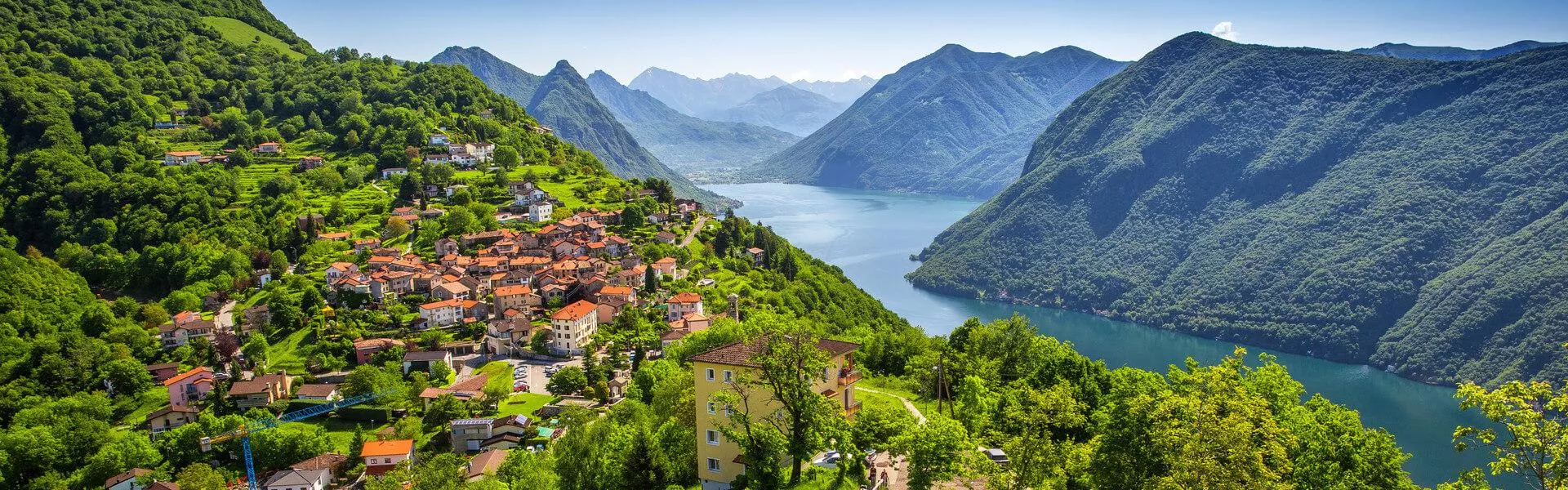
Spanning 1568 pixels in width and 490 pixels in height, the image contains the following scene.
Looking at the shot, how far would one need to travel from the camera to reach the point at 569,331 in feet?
154

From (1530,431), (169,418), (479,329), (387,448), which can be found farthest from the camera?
(479,329)

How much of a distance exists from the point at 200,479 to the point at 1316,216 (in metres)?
102

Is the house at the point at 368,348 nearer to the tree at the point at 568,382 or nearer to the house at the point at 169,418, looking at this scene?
the house at the point at 169,418

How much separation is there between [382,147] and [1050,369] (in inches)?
2756

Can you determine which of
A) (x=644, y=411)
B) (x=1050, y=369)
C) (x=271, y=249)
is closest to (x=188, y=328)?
(x=271, y=249)

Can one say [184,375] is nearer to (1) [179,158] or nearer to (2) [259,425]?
(2) [259,425]

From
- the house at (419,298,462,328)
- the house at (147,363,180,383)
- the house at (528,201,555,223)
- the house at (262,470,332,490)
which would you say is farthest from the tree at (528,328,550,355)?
the house at (528,201,555,223)

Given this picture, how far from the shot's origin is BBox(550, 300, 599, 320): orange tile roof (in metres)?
47.0

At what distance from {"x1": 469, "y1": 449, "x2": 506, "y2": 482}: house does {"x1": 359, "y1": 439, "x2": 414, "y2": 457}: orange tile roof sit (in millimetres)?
3008

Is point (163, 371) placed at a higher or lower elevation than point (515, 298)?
lower

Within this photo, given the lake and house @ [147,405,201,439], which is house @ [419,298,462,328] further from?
the lake

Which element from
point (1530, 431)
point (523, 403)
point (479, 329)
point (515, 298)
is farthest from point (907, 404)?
point (515, 298)

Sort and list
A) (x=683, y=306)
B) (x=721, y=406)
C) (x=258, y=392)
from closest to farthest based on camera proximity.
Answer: (x=721, y=406), (x=258, y=392), (x=683, y=306)

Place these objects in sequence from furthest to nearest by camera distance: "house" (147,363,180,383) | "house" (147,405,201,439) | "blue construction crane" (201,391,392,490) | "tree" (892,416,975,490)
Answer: "house" (147,363,180,383) < "house" (147,405,201,439) < "blue construction crane" (201,391,392,490) < "tree" (892,416,975,490)
